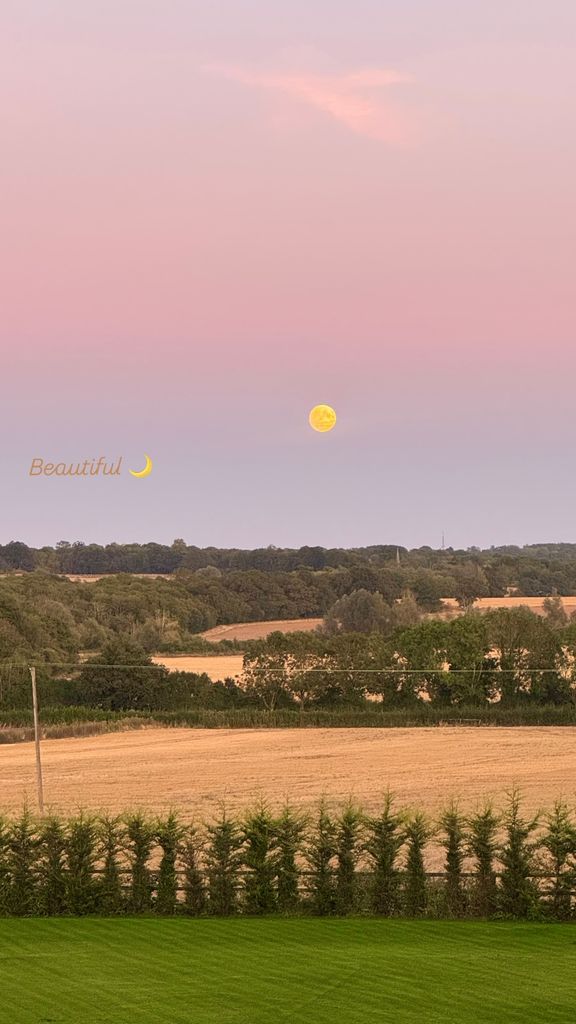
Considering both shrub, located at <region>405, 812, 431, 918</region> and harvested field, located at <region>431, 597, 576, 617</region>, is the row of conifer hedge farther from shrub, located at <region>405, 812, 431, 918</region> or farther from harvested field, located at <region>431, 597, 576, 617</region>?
harvested field, located at <region>431, 597, 576, 617</region>

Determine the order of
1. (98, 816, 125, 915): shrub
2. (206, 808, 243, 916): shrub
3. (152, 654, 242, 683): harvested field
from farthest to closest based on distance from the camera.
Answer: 1. (152, 654, 242, 683): harvested field
2. (98, 816, 125, 915): shrub
3. (206, 808, 243, 916): shrub

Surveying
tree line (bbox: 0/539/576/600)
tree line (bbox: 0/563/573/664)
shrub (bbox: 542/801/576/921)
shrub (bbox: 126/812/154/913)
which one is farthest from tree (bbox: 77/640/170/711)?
tree line (bbox: 0/539/576/600)

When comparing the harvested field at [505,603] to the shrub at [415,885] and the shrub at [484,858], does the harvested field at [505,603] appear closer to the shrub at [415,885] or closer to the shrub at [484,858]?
the shrub at [484,858]

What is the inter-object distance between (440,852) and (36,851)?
428 inches

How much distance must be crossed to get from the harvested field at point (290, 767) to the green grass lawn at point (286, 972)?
19246 millimetres

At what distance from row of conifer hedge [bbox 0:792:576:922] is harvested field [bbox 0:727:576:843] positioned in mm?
16880

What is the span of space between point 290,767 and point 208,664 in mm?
34293

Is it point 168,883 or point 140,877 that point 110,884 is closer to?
point 140,877

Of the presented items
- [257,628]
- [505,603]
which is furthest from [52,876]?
[505,603]

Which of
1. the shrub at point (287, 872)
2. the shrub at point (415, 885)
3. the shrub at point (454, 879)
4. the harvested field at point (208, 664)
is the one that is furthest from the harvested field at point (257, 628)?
the shrub at point (415, 885)

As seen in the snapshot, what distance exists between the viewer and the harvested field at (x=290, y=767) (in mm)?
44969

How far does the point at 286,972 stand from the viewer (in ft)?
60.8

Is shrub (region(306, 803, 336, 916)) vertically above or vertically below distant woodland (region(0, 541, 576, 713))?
below

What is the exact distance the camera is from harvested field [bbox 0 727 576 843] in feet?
148
